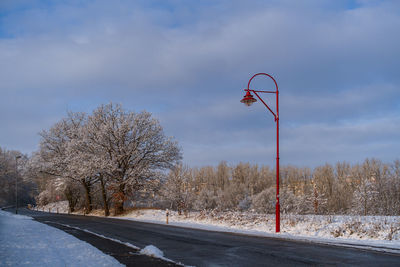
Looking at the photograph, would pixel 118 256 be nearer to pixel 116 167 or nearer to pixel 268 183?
pixel 116 167

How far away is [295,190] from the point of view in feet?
311

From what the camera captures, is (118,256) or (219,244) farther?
(219,244)

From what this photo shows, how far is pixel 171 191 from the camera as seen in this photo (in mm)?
40219

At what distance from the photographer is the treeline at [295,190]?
Answer: 136 feet

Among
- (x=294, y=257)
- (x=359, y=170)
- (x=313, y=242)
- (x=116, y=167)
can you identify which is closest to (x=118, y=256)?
(x=294, y=257)

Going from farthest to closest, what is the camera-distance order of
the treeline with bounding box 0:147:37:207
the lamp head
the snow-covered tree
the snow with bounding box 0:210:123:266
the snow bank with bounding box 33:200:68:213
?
the treeline with bounding box 0:147:37:207 < the snow bank with bounding box 33:200:68:213 < the snow-covered tree < the lamp head < the snow with bounding box 0:210:123:266

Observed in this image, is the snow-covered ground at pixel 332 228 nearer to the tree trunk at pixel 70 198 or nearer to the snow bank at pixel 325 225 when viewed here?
the snow bank at pixel 325 225

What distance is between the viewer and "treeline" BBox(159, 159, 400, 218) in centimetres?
4156

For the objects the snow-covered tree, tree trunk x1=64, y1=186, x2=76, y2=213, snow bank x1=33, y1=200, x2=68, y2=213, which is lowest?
snow bank x1=33, y1=200, x2=68, y2=213

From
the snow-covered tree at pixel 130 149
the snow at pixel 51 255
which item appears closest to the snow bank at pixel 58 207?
the snow-covered tree at pixel 130 149

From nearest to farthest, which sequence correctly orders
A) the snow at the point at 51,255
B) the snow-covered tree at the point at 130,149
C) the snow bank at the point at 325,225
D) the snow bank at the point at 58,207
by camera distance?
the snow at the point at 51,255
the snow bank at the point at 325,225
the snow-covered tree at the point at 130,149
the snow bank at the point at 58,207

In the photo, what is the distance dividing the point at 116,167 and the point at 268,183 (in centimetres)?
7217

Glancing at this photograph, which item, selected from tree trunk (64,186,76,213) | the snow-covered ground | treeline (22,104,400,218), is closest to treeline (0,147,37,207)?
tree trunk (64,186,76,213)

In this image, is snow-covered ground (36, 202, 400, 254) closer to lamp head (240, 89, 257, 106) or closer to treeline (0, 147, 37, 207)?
lamp head (240, 89, 257, 106)
